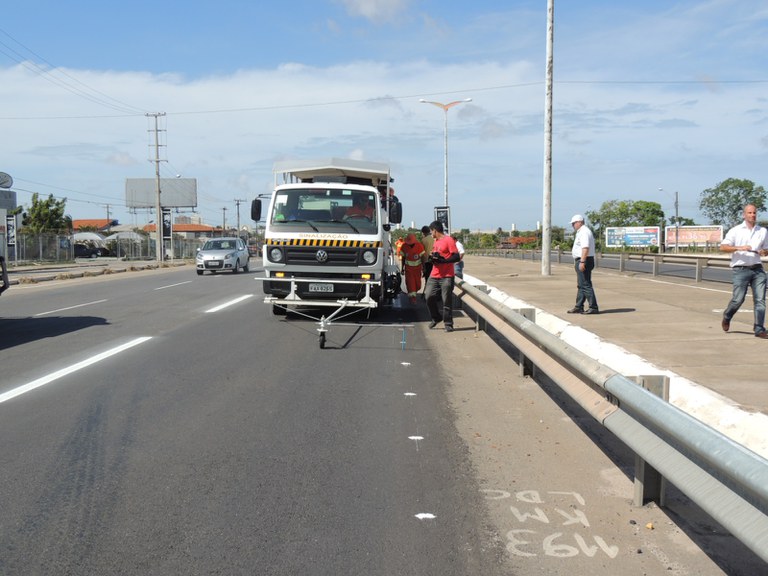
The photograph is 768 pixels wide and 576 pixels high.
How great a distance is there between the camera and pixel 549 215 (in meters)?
23.7

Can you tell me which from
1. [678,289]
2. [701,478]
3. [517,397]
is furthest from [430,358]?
[678,289]

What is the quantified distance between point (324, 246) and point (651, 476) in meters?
9.37

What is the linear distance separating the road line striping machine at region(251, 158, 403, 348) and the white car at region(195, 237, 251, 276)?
782 inches

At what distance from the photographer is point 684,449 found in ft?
11.9

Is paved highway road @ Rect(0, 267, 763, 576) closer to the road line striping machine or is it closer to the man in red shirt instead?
the man in red shirt

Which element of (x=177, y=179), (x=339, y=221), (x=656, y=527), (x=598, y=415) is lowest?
(x=656, y=527)

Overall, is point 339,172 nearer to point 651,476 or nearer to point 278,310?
point 278,310

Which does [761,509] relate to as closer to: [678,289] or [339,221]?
[339,221]

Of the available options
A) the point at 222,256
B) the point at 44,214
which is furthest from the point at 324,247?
the point at 44,214

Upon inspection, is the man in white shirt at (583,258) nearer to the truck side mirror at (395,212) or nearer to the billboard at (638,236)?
the truck side mirror at (395,212)

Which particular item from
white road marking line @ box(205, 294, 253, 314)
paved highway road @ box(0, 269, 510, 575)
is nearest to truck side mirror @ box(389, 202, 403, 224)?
white road marking line @ box(205, 294, 253, 314)

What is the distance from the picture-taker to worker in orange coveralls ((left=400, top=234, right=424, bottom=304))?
17.0m

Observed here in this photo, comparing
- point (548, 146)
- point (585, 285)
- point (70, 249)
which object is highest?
point (548, 146)

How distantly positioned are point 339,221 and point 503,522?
9818 millimetres
